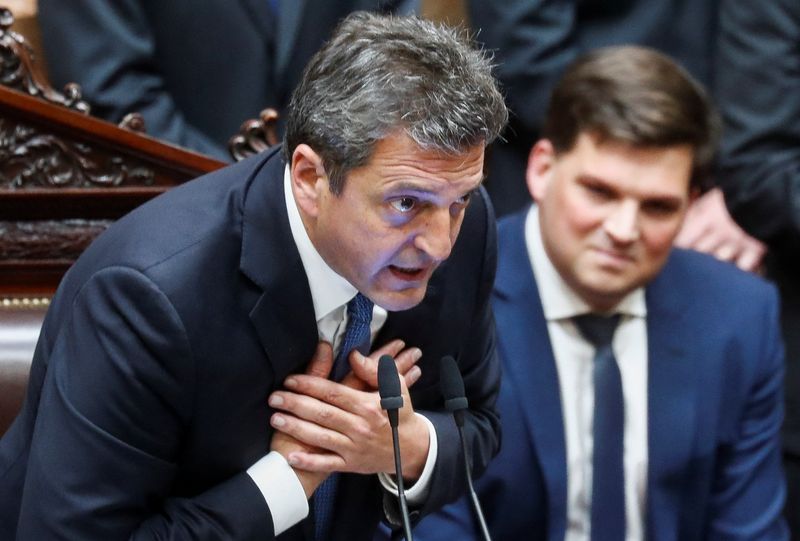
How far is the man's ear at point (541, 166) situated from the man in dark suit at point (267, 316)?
0.51m

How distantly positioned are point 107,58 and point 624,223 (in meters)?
0.70

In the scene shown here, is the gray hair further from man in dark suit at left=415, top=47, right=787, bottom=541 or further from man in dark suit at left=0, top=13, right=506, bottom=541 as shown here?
man in dark suit at left=415, top=47, right=787, bottom=541

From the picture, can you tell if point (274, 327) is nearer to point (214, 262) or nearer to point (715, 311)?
point (214, 262)

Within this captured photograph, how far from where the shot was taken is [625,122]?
1.74 metres

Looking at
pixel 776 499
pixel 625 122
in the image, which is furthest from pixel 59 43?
pixel 776 499

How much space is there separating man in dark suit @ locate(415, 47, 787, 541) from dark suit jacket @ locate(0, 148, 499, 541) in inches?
17.9

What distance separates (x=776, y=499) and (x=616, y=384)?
0.27 meters

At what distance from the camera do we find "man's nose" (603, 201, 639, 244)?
1.71 metres

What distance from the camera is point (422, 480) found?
52.1 inches

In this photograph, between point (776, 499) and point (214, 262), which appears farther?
point (776, 499)

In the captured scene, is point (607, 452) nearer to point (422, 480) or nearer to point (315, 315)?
point (422, 480)

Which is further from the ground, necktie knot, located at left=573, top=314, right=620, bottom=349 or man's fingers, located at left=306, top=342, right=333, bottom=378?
man's fingers, located at left=306, top=342, right=333, bottom=378

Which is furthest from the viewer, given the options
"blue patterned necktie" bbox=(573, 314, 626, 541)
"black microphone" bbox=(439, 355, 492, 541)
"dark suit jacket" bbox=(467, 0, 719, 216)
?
"dark suit jacket" bbox=(467, 0, 719, 216)

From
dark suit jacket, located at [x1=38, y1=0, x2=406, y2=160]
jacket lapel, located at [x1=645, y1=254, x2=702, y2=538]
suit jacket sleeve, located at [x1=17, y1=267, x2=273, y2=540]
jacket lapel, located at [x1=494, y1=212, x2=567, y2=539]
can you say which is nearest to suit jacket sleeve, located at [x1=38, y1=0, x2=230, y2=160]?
dark suit jacket, located at [x1=38, y1=0, x2=406, y2=160]
